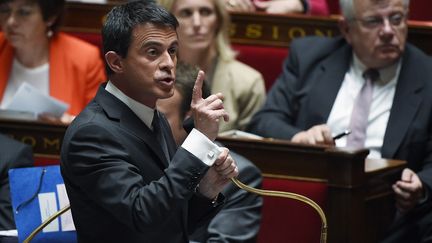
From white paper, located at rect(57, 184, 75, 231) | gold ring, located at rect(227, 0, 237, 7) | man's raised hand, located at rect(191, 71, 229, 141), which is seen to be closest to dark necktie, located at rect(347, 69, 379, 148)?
gold ring, located at rect(227, 0, 237, 7)

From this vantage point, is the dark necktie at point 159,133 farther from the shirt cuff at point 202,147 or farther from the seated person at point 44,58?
the seated person at point 44,58

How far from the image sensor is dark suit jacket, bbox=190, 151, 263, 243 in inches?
69.1

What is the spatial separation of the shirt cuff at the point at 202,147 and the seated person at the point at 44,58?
4.26 ft

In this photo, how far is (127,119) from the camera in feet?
4.29

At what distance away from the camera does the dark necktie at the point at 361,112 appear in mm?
2213

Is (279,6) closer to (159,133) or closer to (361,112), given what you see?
(361,112)

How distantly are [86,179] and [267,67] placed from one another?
1.48 metres

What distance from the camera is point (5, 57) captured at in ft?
8.38

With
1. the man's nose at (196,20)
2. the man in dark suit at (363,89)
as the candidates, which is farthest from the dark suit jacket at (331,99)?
the man's nose at (196,20)

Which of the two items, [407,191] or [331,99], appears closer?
[407,191]

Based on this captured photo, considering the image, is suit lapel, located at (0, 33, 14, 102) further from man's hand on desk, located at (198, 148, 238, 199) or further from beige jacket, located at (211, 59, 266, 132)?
man's hand on desk, located at (198, 148, 238, 199)

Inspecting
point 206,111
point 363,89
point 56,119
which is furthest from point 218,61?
point 206,111

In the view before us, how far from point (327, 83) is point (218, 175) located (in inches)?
41.6

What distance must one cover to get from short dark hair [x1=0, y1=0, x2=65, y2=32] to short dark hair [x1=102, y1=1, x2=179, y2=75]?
4.18 feet
